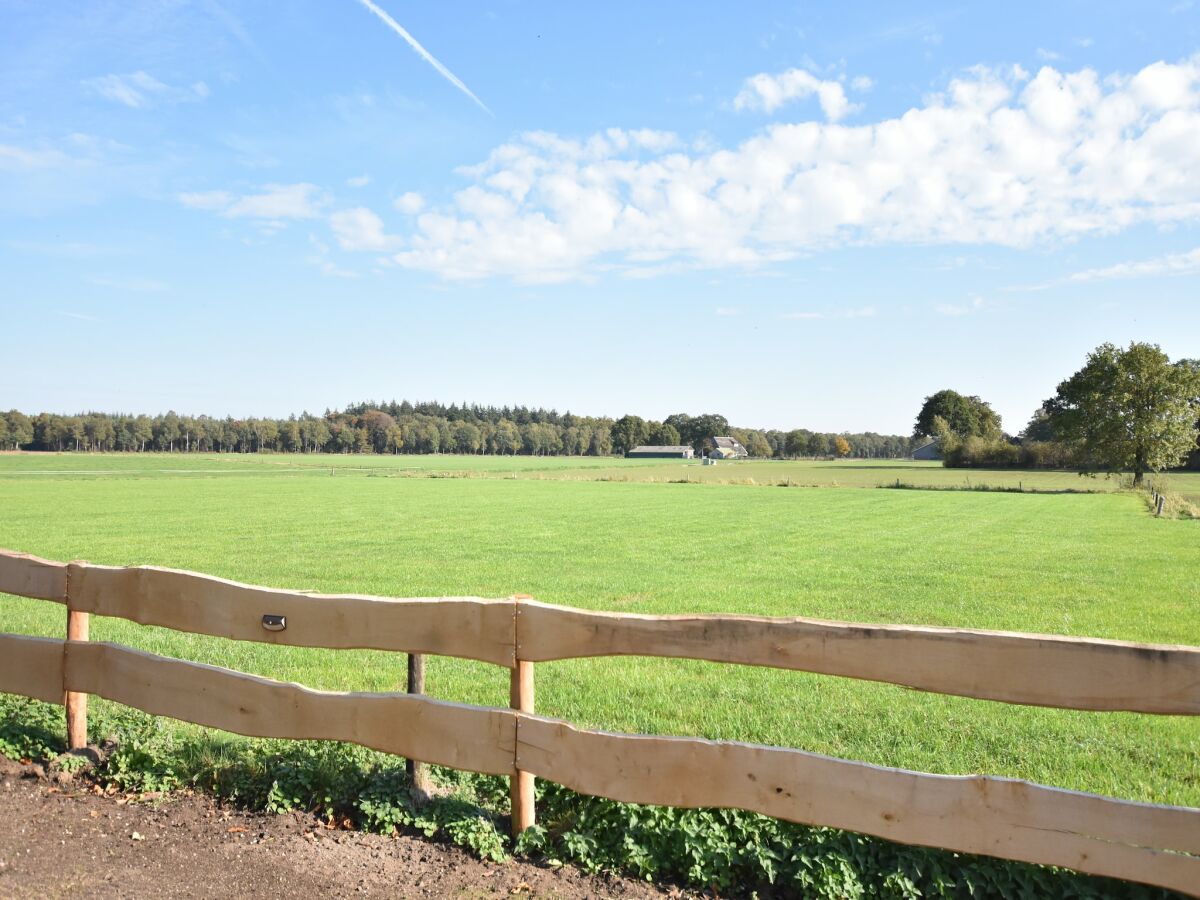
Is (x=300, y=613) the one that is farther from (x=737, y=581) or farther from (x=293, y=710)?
(x=737, y=581)

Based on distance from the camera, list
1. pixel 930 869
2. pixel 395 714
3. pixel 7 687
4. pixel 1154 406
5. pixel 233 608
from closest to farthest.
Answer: pixel 930 869, pixel 395 714, pixel 233 608, pixel 7 687, pixel 1154 406

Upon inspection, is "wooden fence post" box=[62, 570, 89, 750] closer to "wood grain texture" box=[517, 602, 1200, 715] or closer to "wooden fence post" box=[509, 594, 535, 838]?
"wooden fence post" box=[509, 594, 535, 838]

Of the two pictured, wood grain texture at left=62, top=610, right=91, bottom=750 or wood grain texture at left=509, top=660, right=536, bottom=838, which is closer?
wood grain texture at left=509, top=660, right=536, bottom=838

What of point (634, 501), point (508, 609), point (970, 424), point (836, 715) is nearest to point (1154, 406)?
point (634, 501)

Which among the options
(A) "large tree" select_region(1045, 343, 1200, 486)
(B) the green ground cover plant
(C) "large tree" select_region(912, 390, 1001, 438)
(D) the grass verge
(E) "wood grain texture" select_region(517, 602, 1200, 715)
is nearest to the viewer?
(E) "wood grain texture" select_region(517, 602, 1200, 715)

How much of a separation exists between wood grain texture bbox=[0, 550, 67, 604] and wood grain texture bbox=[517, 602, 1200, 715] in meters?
3.36

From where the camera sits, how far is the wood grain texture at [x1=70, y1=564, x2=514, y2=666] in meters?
4.33

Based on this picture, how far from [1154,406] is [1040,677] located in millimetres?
75544

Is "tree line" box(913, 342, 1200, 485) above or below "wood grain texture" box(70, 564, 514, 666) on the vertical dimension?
above

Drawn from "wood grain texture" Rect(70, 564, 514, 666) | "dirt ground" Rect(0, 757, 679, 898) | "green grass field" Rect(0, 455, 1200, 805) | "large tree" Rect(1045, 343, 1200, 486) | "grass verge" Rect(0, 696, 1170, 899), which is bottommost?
"green grass field" Rect(0, 455, 1200, 805)

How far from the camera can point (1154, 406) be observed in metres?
65.8

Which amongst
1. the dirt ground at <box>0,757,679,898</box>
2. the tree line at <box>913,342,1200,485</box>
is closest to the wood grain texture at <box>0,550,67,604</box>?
the dirt ground at <box>0,757,679,898</box>

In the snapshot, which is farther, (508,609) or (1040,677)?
(508,609)

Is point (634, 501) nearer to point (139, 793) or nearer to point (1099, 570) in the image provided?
point (1099, 570)
